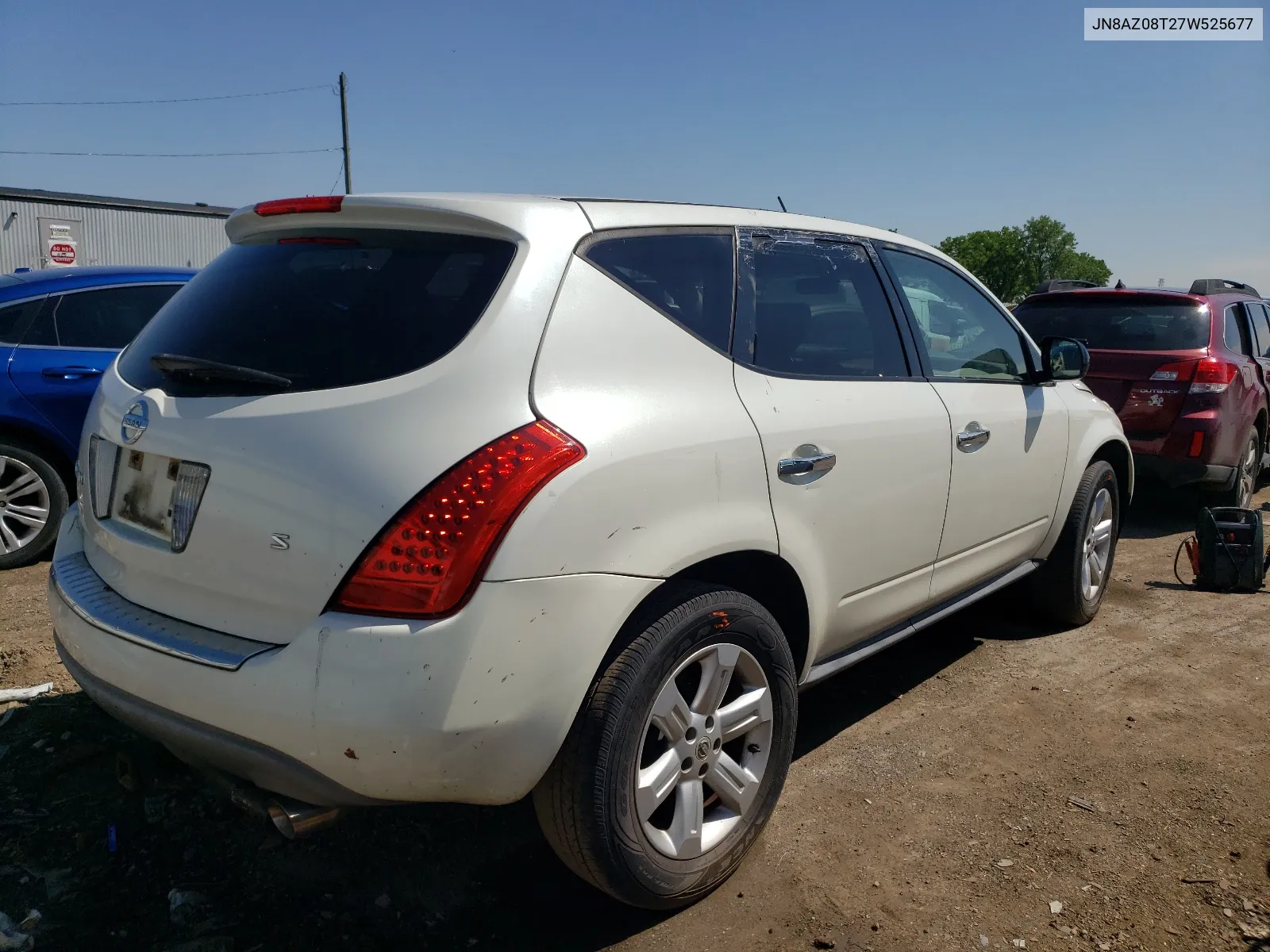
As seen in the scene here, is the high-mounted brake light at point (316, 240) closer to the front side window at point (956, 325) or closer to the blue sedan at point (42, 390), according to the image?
the front side window at point (956, 325)

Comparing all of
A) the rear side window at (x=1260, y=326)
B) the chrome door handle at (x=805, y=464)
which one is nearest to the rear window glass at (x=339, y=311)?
the chrome door handle at (x=805, y=464)

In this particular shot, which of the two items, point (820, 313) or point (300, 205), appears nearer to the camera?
point (300, 205)

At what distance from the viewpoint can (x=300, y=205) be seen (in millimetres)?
2602

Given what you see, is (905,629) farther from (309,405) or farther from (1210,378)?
(1210,378)

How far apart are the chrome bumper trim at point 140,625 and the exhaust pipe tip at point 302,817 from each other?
1.07 feet

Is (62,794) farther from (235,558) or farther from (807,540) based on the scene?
(807,540)

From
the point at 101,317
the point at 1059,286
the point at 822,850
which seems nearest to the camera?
the point at 822,850

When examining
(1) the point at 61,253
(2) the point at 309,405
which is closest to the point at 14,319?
(2) the point at 309,405

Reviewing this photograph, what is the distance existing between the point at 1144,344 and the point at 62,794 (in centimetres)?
698

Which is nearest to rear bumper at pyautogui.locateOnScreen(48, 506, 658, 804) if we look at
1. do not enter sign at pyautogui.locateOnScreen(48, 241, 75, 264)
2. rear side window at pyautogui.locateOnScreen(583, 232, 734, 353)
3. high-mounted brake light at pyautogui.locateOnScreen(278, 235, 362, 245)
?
rear side window at pyautogui.locateOnScreen(583, 232, 734, 353)

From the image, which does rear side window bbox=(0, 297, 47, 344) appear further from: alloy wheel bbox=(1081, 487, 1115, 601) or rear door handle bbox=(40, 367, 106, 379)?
alloy wheel bbox=(1081, 487, 1115, 601)

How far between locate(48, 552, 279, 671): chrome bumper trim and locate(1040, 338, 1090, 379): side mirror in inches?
138

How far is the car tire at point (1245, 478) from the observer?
7.20 meters

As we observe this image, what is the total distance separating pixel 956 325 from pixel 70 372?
4650mm
